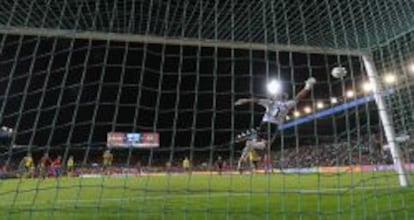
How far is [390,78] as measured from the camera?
25.0ft

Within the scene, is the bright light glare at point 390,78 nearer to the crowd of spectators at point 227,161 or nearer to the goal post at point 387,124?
the goal post at point 387,124

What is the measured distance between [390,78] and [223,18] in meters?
2.96

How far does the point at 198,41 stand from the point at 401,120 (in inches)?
131

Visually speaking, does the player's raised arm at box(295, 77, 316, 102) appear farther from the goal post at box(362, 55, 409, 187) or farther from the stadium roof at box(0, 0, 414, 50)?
the goal post at box(362, 55, 409, 187)

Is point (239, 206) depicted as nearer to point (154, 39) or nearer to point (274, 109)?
point (154, 39)

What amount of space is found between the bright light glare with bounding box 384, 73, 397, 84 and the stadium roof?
0.74m

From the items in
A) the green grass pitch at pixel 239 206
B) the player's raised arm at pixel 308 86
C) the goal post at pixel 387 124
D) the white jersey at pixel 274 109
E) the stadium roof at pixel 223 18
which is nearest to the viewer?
the green grass pitch at pixel 239 206

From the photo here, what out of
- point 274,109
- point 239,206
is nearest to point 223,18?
point 239,206

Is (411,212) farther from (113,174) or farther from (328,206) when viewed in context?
(113,174)

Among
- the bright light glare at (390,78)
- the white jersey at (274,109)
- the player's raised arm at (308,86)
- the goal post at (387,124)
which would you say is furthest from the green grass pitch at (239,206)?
the white jersey at (274,109)

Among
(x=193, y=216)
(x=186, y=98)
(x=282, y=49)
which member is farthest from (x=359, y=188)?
(x=186, y=98)

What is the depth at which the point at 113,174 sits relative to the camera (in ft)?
42.0

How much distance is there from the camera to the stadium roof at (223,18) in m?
6.03

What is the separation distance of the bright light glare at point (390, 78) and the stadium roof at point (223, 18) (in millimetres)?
739
